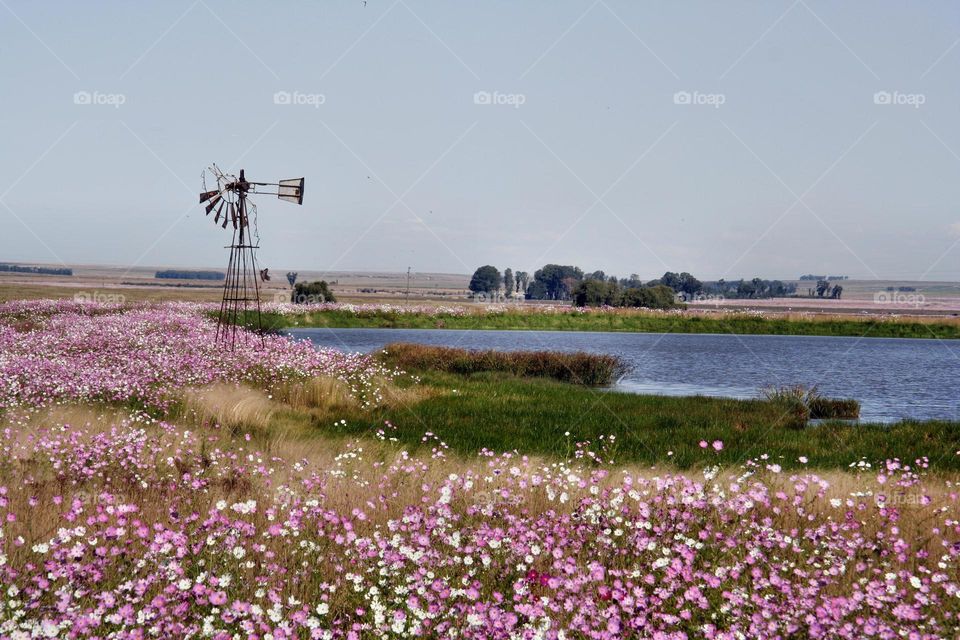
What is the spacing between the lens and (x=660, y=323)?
64.1m

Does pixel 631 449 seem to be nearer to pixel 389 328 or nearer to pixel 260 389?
pixel 260 389

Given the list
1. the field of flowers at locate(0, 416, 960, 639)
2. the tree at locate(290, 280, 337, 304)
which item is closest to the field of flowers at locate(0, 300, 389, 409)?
the field of flowers at locate(0, 416, 960, 639)

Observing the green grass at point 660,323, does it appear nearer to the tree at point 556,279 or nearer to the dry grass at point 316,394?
the dry grass at point 316,394

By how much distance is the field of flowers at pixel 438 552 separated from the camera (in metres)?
4.25

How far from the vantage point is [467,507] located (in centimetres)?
673

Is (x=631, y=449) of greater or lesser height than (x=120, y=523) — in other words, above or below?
below

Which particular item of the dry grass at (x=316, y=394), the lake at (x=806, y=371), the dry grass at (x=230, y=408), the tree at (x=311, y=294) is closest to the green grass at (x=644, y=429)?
the dry grass at (x=316, y=394)

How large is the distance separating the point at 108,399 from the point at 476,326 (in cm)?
5169

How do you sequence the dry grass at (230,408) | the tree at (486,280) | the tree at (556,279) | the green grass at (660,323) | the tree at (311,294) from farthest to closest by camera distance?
the tree at (486,280)
the tree at (556,279)
the tree at (311,294)
the green grass at (660,323)
the dry grass at (230,408)

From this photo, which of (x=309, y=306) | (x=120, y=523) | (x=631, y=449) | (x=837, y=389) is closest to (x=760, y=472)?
A: (x=631, y=449)

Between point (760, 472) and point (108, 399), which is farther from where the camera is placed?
point (108, 399)

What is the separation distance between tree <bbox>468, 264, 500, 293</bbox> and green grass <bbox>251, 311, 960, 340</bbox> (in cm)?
9732

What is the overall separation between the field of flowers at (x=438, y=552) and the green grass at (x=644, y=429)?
118 inches

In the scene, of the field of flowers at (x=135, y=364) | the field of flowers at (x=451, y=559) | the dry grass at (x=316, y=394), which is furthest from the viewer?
the dry grass at (x=316, y=394)
